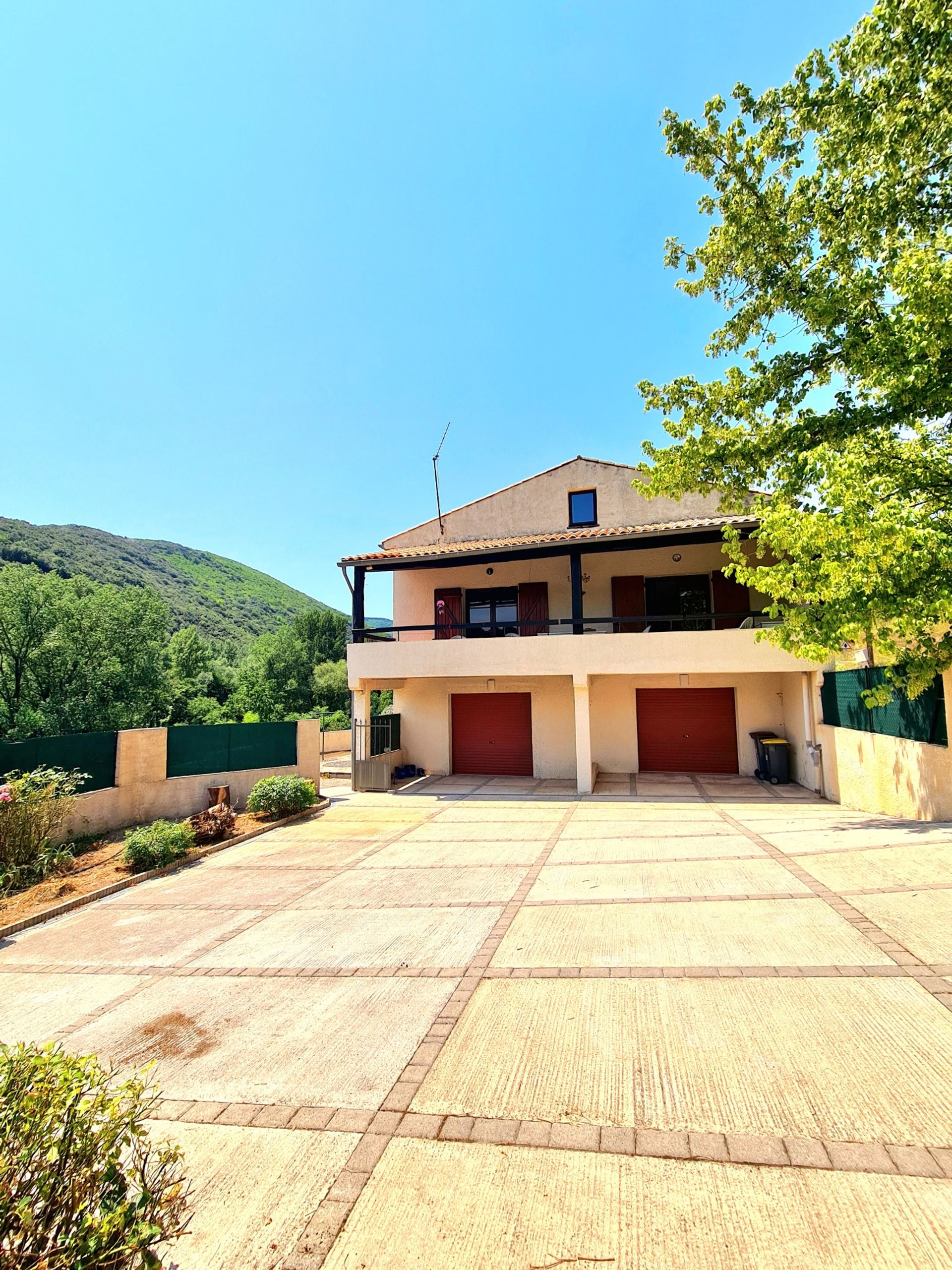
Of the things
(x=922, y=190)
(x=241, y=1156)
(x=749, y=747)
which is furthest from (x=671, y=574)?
(x=241, y=1156)

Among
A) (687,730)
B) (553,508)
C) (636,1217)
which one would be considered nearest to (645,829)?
(687,730)

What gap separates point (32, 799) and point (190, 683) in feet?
119

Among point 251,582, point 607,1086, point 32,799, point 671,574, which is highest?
point 251,582

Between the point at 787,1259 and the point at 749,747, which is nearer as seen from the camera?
the point at 787,1259

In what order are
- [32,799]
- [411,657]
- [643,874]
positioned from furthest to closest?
[411,657] → [32,799] → [643,874]

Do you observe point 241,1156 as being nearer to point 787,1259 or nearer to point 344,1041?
point 344,1041

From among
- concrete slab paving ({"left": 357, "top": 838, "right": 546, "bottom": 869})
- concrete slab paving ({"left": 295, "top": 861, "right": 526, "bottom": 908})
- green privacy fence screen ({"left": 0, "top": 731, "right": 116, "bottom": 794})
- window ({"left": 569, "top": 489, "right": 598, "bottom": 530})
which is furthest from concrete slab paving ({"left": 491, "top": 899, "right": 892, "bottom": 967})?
window ({"left": 569, "top": 489, "right": 598, "bottom": 530})

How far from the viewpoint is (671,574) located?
53.2 feet

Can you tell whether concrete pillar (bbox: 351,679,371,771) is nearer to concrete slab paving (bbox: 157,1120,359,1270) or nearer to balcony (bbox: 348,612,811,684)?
balcony (bbox: 348,612,811,684)

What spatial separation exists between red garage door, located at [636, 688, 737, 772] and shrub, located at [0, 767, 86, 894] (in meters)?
13.2

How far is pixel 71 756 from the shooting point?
34.6 ft

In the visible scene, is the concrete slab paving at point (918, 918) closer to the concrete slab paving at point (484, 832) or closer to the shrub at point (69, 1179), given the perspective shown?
the concrete slab paving at point (484, 832)

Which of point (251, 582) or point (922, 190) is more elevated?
point (251, 582)

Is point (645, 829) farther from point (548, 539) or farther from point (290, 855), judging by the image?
point (548, 539)
